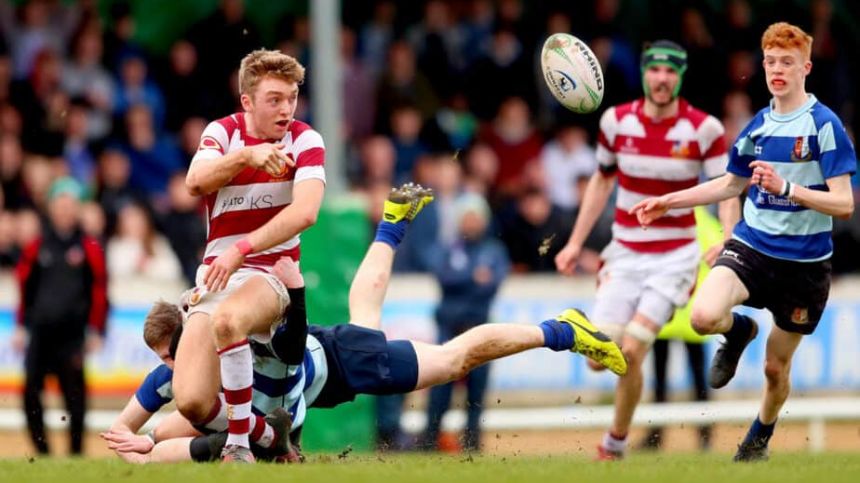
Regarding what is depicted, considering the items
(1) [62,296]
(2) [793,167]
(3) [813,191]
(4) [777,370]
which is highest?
(2) [793,167]

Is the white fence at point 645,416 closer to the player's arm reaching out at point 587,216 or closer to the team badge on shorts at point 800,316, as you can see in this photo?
the player's arm reaching out at point 587,216

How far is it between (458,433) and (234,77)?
185 inches

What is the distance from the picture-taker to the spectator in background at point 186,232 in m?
16.4

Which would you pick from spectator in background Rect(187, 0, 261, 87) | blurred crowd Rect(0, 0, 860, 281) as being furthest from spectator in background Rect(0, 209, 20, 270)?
spectator in background Rect(187, 0, 261, 87)

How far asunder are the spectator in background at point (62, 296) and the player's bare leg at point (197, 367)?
508cm

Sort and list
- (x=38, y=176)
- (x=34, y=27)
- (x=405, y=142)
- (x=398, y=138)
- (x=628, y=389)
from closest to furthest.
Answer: (x=628, y=389), (x=38, y=176), (x=405, y=142), (x=398, y=138), (x=34, y=27)

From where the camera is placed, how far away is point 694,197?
427 inches

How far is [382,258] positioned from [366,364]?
105 cm

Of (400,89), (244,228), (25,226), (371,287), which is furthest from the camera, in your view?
(400,89)

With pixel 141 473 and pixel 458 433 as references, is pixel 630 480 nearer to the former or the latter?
pixel 141 473

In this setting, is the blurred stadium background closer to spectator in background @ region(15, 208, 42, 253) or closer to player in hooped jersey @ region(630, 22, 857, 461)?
spectator in background @ region(15, 208, 42, 253)

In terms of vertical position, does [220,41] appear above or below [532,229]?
above

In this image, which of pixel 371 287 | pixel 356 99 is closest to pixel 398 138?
pixel 356 99

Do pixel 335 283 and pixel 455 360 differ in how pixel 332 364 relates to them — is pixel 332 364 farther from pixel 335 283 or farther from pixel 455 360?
pixel 335 283
